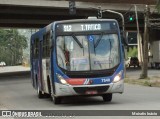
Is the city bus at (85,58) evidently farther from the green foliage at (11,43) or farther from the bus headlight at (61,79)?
the green foliage at (11,43)

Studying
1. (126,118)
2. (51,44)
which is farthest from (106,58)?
(126,118)

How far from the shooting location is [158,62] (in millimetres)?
65562

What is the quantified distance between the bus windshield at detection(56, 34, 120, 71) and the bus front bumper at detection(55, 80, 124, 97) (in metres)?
0.62

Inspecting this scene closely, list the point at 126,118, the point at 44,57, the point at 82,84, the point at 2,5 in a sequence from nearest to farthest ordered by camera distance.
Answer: the point at 126,118 → the point at 82,84 → the point at 44,57 → the point at 2,5

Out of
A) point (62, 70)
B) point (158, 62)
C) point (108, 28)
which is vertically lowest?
point (158, 62)

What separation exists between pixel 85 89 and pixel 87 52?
1322 mm

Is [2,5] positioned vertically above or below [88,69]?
above

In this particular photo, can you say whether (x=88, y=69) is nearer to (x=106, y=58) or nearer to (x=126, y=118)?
(x=106, y=58)

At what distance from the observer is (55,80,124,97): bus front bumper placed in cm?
1767

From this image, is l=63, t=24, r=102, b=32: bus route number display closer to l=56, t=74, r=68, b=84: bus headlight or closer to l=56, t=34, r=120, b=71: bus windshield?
l=56, t=34, r=120, b=71: bus windshield

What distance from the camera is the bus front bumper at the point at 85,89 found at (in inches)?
696

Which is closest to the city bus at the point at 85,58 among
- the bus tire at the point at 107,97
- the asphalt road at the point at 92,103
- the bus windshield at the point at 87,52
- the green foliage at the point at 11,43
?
the bus windshield at the point at 87,52

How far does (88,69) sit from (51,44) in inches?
63.9

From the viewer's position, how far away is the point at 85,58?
17891 millimetres
